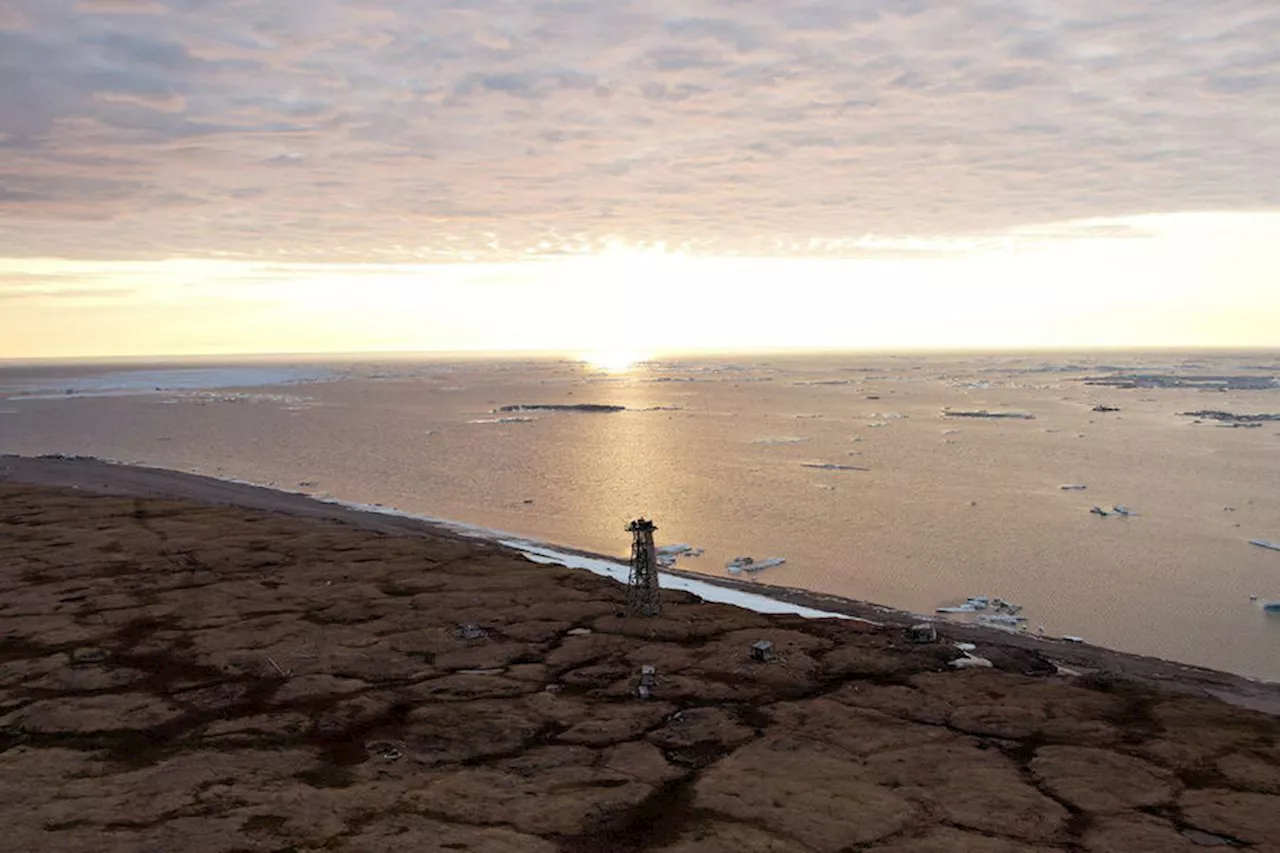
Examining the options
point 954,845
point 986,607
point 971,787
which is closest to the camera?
point 954,845

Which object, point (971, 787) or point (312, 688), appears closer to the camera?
point (971, 787)

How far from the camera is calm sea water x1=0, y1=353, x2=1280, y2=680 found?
30.2m

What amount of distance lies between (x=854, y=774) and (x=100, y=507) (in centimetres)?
3578

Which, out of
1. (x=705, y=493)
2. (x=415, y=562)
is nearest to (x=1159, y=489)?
(x=705, y=493)

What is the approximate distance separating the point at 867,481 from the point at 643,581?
102 ft

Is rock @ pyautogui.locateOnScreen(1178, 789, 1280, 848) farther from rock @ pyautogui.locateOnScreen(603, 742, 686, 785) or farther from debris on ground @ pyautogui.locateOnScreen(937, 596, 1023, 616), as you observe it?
debris on ground @ pyautogui.locateOnScreen(937, 596, 1023, 616)

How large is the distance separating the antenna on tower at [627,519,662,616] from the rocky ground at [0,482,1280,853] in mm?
494

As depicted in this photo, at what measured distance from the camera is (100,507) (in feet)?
129

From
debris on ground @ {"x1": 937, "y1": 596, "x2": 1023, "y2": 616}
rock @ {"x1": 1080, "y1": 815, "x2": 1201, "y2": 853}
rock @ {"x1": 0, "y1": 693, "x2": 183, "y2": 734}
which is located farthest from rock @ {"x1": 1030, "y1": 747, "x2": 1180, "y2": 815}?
rock @ {"x1": 0, "y1": 693, "x2": 183, "y2": 734}

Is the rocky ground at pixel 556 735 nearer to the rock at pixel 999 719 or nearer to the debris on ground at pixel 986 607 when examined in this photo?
the rock at pixel 999 719

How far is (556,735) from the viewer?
16.2 m

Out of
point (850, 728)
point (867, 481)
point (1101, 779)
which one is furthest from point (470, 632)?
point (867, 481)

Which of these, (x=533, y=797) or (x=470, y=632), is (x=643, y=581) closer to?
(x=470, y=632)

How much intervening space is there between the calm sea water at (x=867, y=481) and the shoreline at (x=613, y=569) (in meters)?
1.63
